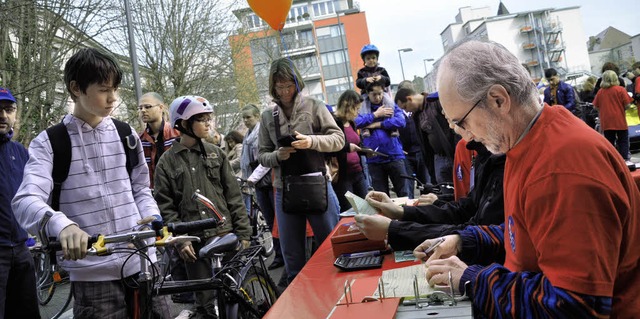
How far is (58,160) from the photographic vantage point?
2.45 m

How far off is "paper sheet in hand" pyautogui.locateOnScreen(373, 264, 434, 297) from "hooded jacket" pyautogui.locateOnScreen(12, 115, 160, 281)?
3.45 feet

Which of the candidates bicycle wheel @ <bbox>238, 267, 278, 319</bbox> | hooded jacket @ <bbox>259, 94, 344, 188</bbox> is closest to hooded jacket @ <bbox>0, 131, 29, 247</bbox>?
bicycle wheel @ <bbox>238, 267, 278, 319</bbox>

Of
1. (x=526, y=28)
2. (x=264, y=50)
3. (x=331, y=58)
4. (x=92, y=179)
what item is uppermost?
(x=526, y=28)

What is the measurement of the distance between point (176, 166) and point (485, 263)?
2.30 metres

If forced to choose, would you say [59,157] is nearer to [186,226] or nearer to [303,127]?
[186,226]

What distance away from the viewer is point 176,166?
3764 mm

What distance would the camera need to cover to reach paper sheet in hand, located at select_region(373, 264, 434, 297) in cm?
176

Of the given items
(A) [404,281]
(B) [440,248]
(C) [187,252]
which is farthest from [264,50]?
(A) [404,281]

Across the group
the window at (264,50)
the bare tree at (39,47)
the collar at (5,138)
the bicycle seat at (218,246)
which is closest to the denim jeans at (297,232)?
the bicycle seat at (218,246)

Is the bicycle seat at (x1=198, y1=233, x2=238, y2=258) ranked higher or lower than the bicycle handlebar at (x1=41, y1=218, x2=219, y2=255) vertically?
lower

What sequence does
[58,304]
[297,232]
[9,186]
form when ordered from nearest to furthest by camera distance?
[9,186] → [297,232] → [58,304]

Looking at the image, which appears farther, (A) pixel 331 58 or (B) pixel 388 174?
(A) pixel 331 58

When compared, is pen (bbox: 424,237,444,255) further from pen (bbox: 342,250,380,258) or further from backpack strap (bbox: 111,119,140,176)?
backpack strap (bbox: 111,119,140,176)

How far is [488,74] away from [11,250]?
3.37m
